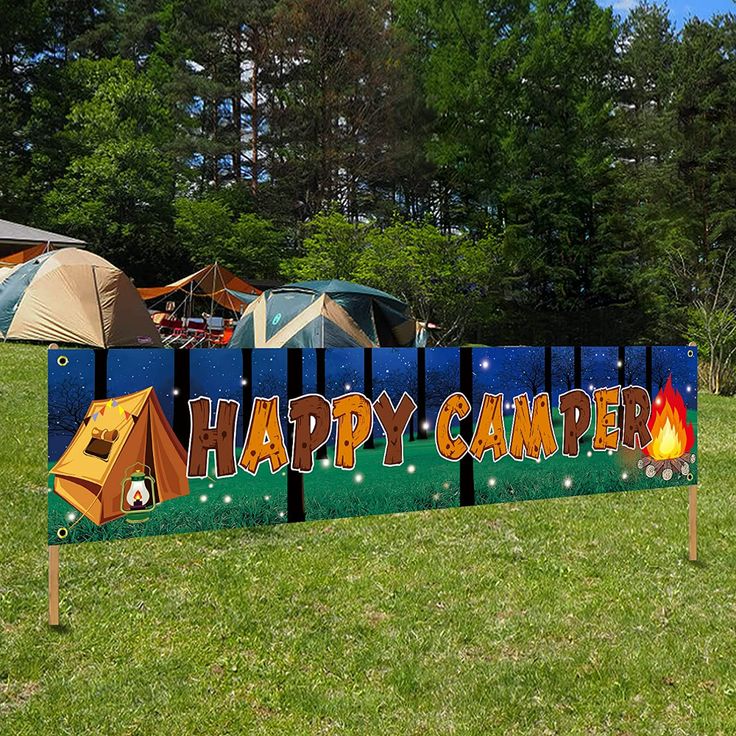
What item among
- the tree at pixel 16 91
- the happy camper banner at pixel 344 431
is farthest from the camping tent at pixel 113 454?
the tree at pixel 16 91

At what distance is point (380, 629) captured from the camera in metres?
3.51

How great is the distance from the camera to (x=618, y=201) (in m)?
31.6

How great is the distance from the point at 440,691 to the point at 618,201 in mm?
31466

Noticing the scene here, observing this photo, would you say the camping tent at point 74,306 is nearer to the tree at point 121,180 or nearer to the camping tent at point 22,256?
the camping tent at point 22,256

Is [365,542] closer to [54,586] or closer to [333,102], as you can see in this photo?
[54,586]

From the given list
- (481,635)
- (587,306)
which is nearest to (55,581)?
(481,635)

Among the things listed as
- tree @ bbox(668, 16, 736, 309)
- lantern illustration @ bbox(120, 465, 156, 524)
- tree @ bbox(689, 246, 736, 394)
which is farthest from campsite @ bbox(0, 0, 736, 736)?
tree @ bbox(668, 16, 736, 309)

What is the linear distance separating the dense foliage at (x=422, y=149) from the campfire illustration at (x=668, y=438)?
78.4ft

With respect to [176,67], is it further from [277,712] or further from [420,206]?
[277,712]

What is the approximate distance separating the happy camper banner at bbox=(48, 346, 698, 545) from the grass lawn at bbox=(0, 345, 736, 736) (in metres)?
0.48

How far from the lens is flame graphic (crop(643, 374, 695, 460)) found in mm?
4473

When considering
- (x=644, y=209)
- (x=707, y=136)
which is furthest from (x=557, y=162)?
(x=707, y=136)

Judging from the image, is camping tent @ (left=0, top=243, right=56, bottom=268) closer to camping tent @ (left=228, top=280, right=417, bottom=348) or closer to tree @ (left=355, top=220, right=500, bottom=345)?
camping tent @ (left=228, top=280, right=417, bottom=348)

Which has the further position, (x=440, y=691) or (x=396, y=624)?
(x=396, y=624)
